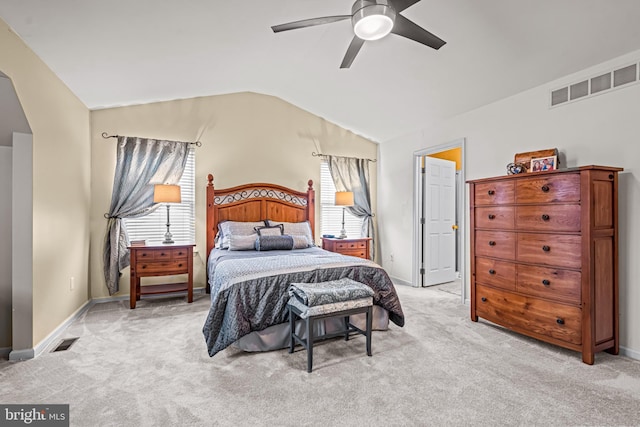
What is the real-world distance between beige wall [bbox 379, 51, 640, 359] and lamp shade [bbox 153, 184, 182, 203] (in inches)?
149

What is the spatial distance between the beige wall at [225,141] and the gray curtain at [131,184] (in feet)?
0.39

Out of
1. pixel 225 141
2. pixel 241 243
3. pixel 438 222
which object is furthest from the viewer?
pixel 438 222

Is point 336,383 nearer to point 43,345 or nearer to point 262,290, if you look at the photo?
point 262,290

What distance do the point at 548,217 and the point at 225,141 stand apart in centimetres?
432

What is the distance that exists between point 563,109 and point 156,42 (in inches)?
158

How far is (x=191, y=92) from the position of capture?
174 inches

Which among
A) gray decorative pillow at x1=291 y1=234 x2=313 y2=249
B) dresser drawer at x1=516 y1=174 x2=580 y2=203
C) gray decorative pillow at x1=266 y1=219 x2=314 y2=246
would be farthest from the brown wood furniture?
dresser drawer at x1=516 y1=174 x2=580 y2=203

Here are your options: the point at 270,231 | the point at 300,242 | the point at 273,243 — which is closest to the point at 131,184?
the point at 270,231

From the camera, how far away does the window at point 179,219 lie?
14.7ft

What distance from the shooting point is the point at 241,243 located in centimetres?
418

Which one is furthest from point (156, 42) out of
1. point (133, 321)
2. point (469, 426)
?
point (469, 426)

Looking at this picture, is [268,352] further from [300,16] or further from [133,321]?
[300,16]

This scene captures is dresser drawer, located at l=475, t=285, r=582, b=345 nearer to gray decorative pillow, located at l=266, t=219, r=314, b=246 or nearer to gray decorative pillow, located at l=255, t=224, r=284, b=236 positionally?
gray decorative pillow, located at l=266, t=219, r=314, b=246

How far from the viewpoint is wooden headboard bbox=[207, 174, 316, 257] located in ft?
15.7
